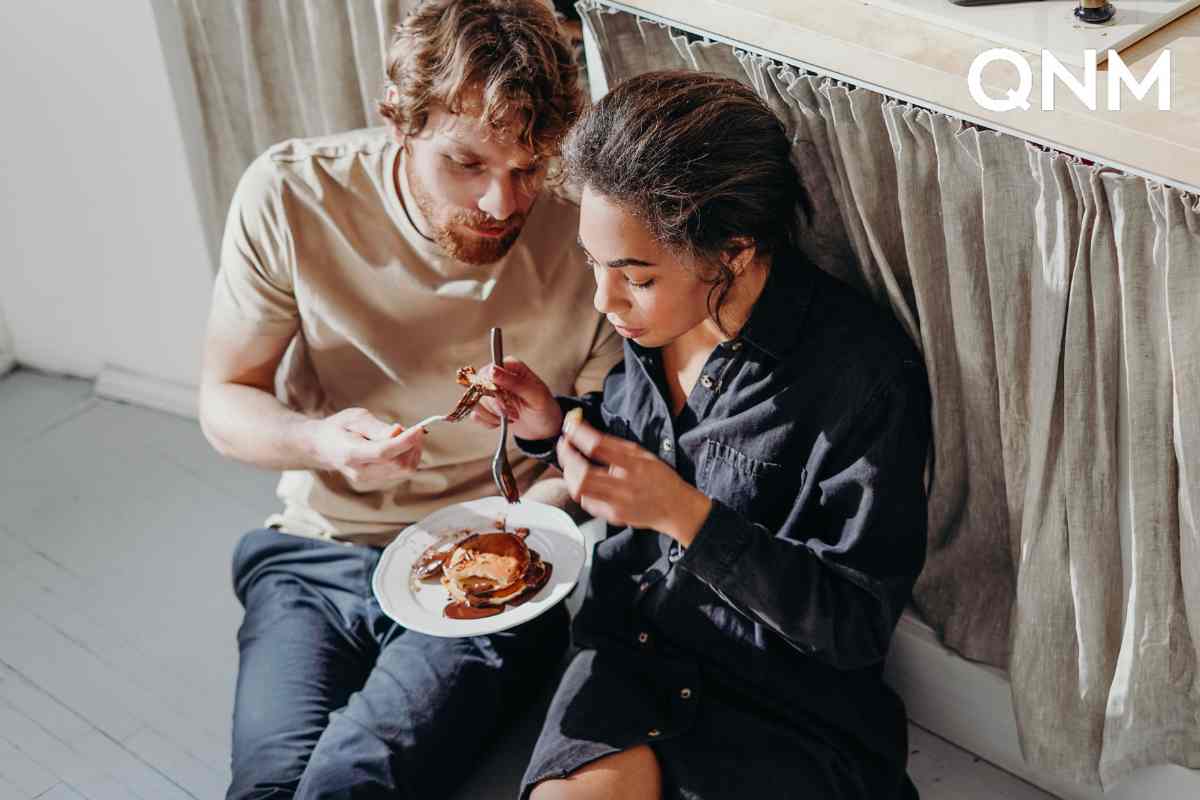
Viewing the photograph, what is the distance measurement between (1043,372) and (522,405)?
687mm

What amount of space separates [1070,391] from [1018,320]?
105mm

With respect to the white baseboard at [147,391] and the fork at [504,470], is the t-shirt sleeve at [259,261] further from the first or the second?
the white baseboard at [147,391]

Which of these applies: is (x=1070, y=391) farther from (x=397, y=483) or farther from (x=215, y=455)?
(x=215, y=455)

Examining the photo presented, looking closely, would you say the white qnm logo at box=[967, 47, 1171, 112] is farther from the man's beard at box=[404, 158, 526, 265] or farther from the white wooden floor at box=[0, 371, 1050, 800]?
the white wooden floor at box=[0, 371, 1050, 800]

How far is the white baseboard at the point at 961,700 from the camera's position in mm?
1974

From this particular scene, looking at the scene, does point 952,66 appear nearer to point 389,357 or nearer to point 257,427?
point 389,357

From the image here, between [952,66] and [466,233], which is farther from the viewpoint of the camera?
[466,233]

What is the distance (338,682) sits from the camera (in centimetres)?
201

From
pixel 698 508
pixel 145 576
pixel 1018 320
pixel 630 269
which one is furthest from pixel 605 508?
pixel 145 576

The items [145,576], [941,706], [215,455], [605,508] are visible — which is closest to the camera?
[605,508]

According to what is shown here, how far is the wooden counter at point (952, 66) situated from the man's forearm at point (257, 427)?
30.1 inches

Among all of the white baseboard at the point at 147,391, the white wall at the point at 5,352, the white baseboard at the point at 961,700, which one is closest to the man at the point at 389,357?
the white baseboard at the point at 961,700

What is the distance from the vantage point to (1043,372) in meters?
1.60

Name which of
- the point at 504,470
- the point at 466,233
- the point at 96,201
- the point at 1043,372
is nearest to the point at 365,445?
the point at 504,470
